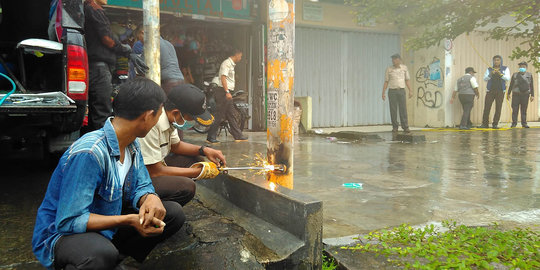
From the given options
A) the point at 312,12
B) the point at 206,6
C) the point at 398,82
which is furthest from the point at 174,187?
the point at 312,12

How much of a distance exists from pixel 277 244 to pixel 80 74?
2.59m

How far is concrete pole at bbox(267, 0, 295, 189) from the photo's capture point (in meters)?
3.17

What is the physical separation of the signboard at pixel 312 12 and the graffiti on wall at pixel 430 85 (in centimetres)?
398

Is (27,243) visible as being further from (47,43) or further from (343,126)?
(343,126)

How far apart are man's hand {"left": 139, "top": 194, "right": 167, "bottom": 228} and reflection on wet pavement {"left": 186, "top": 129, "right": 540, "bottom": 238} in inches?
51.1

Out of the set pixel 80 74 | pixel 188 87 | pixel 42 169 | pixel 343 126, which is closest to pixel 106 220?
pixel 188 87

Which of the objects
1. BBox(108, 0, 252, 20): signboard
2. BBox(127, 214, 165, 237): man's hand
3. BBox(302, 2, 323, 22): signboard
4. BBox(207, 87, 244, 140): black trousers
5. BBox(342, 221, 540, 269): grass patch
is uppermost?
BBox(302, 2, 323, 22): signboard

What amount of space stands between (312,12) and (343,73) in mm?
2153

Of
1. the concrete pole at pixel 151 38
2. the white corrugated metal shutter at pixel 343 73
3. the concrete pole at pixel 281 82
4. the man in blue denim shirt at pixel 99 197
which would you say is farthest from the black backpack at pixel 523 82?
the man in blue denim shirt at pixel 99 197

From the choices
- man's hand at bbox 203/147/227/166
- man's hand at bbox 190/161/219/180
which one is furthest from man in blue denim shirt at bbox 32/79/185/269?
man's hand at bbox 203/147/227/166

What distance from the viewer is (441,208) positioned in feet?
12.0

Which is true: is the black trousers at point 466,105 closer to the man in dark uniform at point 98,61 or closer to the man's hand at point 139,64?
the man's hand at point 139,64

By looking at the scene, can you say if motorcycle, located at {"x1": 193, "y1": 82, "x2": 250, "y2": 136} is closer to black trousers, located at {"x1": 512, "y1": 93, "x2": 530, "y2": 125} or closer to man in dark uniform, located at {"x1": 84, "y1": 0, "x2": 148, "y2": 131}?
man in dark uniform, located at {"x1": 84, "y1": 0, "x2": 148, "y2": 131}

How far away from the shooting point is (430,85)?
42.9ft
